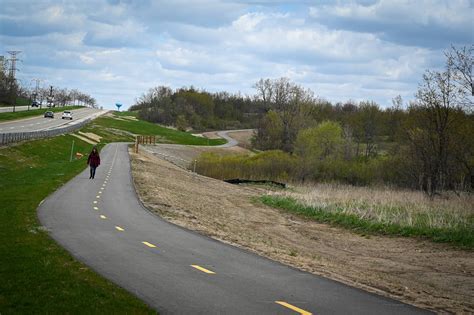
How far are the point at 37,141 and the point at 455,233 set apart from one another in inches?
1841

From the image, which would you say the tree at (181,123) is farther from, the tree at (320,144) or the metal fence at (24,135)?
the tree at (320,144)

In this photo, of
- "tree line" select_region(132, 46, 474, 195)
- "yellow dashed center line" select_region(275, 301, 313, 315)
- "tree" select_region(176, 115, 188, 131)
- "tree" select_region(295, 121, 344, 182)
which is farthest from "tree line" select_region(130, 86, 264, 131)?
"yellow dashed center line" select_region(275, 301, 313, 315)

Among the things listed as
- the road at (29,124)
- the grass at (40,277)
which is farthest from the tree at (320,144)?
the grass at (40,277)

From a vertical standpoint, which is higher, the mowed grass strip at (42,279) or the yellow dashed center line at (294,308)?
the yellow dashed center line at (294,308)

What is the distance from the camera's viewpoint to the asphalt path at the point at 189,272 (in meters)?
9.13

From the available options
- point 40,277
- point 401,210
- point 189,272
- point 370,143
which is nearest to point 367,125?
point 370,143

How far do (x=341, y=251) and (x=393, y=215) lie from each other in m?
6.81

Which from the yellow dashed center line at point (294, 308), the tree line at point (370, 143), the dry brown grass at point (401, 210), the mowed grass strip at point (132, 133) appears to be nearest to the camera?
the yellow dashed center line at point (294, 308)

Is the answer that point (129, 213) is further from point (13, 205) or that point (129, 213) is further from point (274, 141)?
point (274, 141)

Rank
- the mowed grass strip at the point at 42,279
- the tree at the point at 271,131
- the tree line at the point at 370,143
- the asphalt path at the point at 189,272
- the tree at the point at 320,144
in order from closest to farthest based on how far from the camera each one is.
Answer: the mowed grass strip at the point at 42,279
the asphalt path at the point at 189,272
the tree line at the point at 370,143
the tree at the point at 320,144
the tree at the point at 271,131

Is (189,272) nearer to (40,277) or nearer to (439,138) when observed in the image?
(40,277)

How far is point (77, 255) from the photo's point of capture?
12.6m

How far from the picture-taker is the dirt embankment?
11.9 meters

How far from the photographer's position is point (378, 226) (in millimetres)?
24266
